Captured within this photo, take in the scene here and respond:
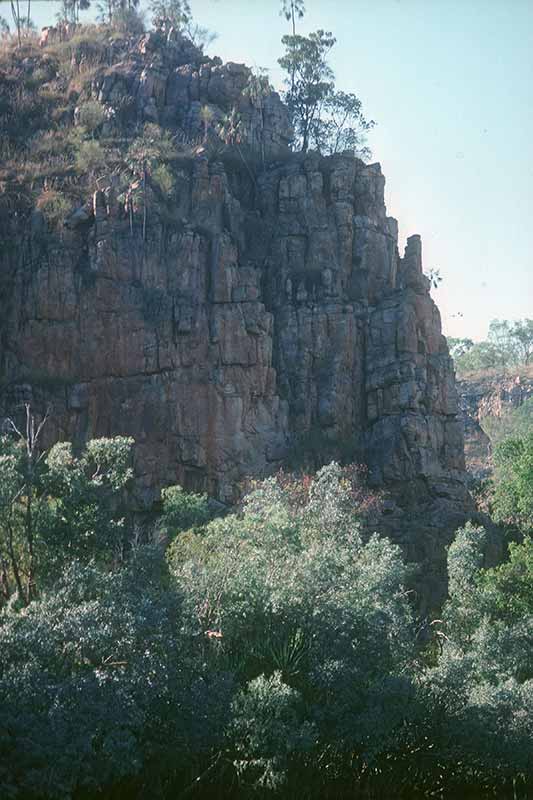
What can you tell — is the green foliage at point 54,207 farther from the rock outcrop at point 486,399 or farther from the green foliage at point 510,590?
the rock outcrop at point 486,399

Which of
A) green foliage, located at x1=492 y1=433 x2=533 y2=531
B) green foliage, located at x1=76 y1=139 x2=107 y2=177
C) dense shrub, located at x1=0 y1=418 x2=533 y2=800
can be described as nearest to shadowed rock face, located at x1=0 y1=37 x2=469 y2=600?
green foliage, located at x1=76 y1=139 x2=107 y2=177

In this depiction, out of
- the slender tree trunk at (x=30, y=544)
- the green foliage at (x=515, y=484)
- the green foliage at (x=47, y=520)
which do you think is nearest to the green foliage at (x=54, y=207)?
the green foliage at (x=515, y=484)

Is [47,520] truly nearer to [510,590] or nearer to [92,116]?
[510,590]

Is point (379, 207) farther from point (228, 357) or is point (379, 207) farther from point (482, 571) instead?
point (482, 571)

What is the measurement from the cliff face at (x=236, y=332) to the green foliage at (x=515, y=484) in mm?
4287

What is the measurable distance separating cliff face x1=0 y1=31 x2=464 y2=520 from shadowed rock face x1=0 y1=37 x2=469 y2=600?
0.07 m

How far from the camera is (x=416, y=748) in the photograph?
23.9 m

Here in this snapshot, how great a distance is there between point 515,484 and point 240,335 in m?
12.9

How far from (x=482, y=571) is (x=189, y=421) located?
1598 cm

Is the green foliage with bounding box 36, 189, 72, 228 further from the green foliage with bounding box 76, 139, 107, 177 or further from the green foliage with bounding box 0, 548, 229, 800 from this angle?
the green foliage with bounding box 0, 548, 229, 800

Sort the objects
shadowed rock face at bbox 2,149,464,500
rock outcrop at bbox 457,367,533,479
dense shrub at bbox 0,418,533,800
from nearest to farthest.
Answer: dense shrub at bbox 0,418,533,800 → shadowed rock face at bbox 2,149,464,500 → rock outcrop at bbox 457,367,533,479

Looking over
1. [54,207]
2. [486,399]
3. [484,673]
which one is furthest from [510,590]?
[486,399]

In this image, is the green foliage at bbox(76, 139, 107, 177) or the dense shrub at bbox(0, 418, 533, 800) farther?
the green foliage at bbox(76, 139, 107, 177)

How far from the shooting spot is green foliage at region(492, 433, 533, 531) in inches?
1474
